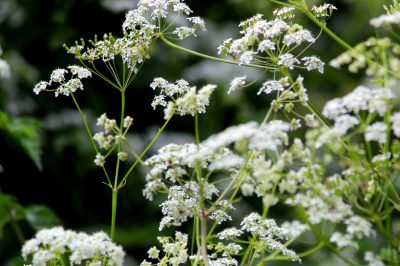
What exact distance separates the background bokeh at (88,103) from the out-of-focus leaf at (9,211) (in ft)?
6.11

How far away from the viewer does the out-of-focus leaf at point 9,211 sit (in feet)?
7.68

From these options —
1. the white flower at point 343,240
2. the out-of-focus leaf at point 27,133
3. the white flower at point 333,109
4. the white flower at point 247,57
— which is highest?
the out-of-focus leaf at point 27,133

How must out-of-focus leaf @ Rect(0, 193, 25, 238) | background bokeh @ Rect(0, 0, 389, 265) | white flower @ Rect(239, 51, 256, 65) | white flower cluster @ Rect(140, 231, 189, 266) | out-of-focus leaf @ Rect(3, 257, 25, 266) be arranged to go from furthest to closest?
1. background bokeh @ Rect(0, 0, 389, 265)
2. out-of-focus leaf @ Rect(0, 193, 25, 238)
3. out-of-focus leaf @ Rect(3, 257, 25, 266)
4. white flower @ Rect(239, 51, 256, 65)
5. white flower cluster @ Rect(140, 231, 189, 266)

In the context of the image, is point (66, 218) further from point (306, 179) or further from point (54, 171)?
point (306, 179)

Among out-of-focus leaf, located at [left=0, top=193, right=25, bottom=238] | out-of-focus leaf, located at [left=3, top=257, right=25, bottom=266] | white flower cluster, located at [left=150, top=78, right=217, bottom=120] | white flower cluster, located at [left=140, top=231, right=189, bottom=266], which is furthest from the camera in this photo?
out-of-focus leaf, located at [left=0, top=193, right=25, bottom=238]

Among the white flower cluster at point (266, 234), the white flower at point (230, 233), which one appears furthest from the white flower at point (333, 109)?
the white flower at point (230, 233)

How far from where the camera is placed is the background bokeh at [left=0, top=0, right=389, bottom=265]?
450 centimetres

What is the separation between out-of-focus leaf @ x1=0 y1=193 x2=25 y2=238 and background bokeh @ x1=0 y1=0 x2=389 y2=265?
1.86 m

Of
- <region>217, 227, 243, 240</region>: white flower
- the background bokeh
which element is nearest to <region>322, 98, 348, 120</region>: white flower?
<region>217, 227, 243, 240</region>: white flower

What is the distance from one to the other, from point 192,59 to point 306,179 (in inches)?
159

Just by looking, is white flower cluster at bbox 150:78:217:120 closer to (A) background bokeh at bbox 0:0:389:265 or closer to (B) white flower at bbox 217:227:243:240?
(B) white flower at bbox 217:227:243:240

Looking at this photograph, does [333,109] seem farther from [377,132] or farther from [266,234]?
[266,234]

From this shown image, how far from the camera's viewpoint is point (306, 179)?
1.16 metres

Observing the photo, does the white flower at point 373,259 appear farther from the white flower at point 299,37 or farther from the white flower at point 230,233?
the white flower at point 299,37
